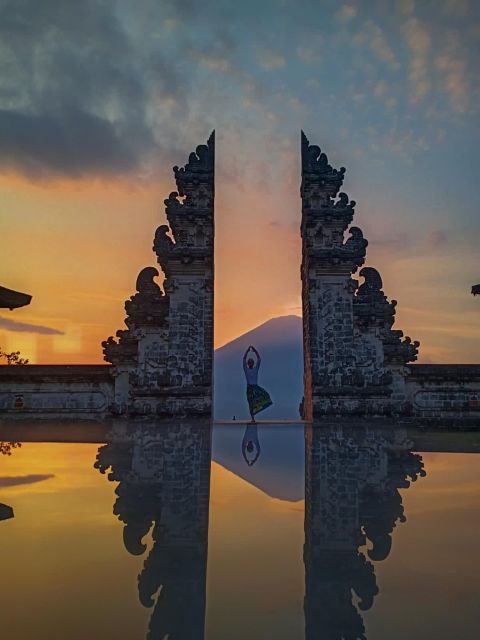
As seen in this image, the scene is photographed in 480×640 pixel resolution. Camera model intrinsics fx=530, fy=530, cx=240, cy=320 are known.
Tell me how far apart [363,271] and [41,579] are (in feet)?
46.7

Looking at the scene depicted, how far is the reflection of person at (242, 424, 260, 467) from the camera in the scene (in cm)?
761

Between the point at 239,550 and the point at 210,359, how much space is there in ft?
38.6

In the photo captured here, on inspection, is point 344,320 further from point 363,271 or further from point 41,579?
point 41,579

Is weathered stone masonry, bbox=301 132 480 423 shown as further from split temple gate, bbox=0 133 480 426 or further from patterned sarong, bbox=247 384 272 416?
patterned sarong, bbox=247 384 272 416

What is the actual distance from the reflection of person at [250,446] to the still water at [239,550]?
625mm

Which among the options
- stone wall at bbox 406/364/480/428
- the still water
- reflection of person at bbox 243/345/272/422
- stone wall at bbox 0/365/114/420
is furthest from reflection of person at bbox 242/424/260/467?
stone wall at bbox 406/364/480/428

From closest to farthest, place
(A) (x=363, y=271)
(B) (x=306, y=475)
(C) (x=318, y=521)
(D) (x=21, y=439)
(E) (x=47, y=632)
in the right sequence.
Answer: (E) (x=47, y=632) < (C) (x=318, y=521) < (B) (x=306, y=475) < (D) (x=21, y=439) < (A) (x=363, y=271)

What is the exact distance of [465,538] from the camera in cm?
363

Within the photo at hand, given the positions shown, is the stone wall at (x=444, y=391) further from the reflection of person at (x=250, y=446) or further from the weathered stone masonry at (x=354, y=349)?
the reflection of person at (x=250, y=446)

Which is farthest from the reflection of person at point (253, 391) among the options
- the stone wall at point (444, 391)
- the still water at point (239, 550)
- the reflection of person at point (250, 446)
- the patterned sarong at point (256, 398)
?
the still water at point (239, 550)

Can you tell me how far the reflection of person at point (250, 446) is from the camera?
7.61 m

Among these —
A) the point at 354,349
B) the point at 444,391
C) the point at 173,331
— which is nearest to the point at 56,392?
the point at 173,331

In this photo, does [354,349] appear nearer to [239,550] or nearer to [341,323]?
[341,323]

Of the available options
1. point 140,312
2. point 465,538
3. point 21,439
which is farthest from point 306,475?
point 140,312
